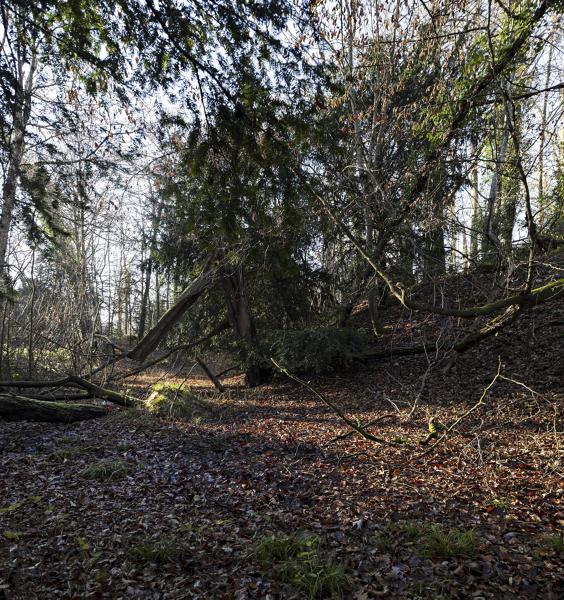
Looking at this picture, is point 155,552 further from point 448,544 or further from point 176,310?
point 176,310

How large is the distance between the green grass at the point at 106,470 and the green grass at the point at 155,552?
168 centimetres

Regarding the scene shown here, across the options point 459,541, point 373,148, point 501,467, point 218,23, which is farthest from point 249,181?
point 373,148

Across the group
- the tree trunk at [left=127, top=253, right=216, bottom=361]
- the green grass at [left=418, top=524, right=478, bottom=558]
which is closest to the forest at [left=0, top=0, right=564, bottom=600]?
the green grass at [left=418, top=524, right=478, bottom=558]

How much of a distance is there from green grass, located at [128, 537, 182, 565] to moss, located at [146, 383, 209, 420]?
4.33 m

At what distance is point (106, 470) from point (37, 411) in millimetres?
3035

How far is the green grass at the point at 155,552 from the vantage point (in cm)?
316

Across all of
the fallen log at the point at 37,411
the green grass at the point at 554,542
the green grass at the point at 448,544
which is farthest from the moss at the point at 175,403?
the green grass at the point at 554,542

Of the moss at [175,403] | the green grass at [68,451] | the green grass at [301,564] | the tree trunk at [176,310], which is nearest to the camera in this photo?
the green grass at [301,564]

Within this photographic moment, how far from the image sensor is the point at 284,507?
13.4 feet

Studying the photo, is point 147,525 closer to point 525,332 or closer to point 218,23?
point 218,23

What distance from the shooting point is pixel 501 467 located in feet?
16.0

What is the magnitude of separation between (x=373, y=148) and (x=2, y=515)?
375 inches

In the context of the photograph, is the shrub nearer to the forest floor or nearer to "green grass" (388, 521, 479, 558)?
the forest floor

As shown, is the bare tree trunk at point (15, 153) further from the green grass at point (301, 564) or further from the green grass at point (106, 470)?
the green grass at point (301, 564)
